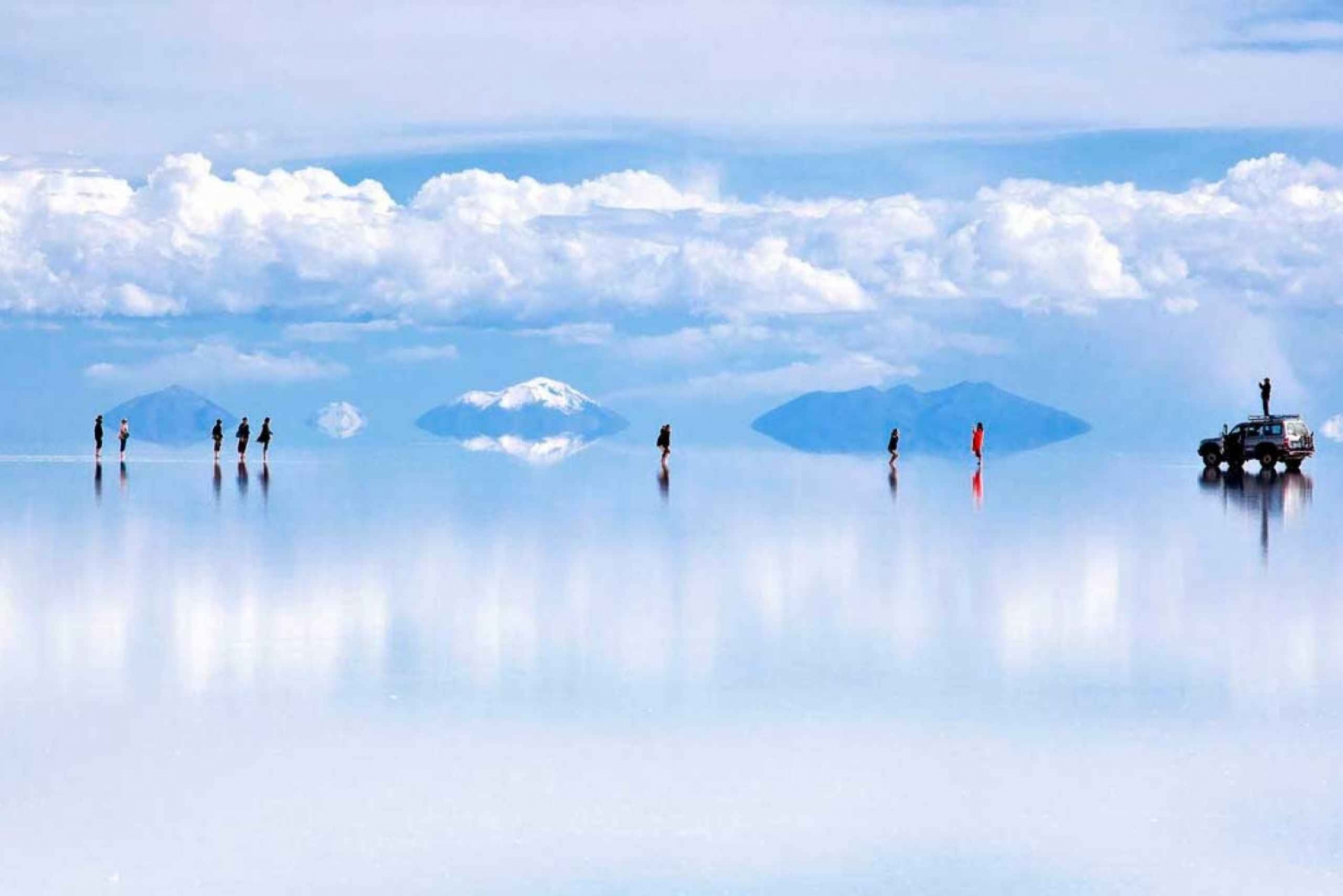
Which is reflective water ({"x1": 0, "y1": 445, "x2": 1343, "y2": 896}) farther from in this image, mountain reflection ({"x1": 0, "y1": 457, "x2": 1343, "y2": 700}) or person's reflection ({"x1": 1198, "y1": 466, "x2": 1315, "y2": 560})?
person's reflection ({"x1": 1198, "y1": 466, "x2": 1315, "y2": 560})

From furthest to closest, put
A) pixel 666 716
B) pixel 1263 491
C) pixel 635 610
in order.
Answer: pixel 1263 491 → pixel 635 610 → pixel 666 716

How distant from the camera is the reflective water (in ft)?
35.5

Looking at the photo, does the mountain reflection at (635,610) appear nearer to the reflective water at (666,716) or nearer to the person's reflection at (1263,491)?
the reflective water at (666,716)

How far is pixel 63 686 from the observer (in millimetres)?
16203

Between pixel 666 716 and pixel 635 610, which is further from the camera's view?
pixel 635 610

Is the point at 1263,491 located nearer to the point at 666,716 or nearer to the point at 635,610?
the point at 635,610

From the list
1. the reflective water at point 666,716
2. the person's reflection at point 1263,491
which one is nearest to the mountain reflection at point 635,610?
the reflective water at point 666,716

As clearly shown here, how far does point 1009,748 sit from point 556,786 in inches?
130

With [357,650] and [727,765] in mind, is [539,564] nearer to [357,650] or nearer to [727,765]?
[357,650]

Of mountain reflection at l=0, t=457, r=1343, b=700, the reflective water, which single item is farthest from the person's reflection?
the reflective water

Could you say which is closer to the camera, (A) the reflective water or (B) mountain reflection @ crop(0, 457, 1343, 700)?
(A) the reflective water

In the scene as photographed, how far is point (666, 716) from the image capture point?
15.0 meters

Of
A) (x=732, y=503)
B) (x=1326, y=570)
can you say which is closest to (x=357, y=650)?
(x=1326, y=570)

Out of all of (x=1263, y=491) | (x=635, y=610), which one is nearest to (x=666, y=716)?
(x=635, y=610)
